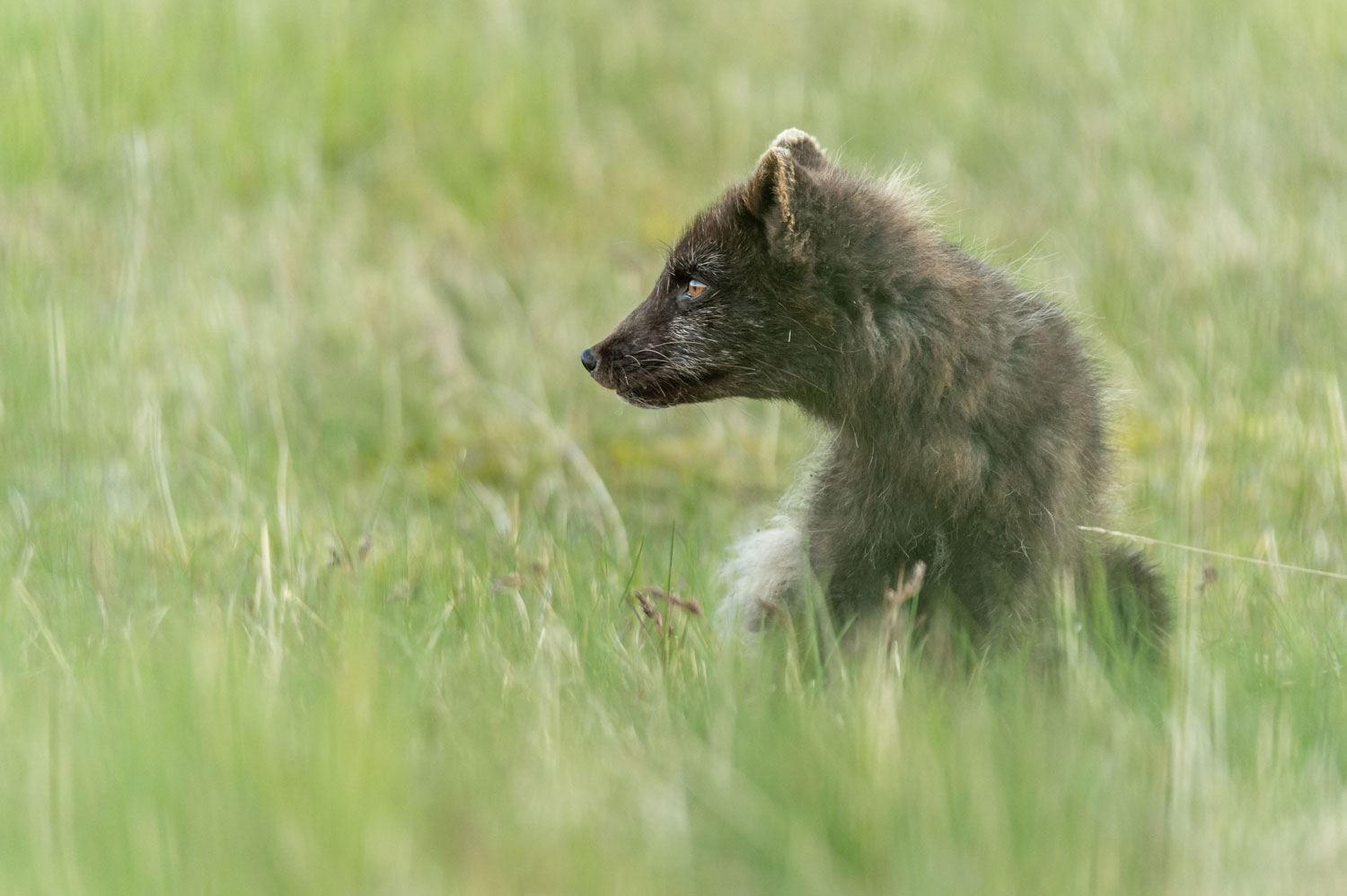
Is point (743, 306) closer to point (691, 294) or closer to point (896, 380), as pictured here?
point (691, 294)

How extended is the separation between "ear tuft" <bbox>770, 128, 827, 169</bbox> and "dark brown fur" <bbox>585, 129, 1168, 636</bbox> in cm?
2

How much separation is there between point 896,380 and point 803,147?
40.0 inches

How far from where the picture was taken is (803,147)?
491 centimetres

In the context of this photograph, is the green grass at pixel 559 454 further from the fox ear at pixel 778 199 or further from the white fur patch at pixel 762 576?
the fox ear at pixel 778 199

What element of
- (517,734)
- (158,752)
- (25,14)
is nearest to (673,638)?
(517,734)

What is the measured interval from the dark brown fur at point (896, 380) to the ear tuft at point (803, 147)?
18 millimetres

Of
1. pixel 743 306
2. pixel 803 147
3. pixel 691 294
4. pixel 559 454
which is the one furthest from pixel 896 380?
pixel 559 454

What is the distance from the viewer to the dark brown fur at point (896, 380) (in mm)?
4277

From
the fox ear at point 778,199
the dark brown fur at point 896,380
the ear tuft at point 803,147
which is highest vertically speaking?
the ear tuft at point 803,147

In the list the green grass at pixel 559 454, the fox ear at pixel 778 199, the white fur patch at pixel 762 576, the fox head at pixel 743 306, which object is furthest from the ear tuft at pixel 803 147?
the white fur patch at pixel 762 576

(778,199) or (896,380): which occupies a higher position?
(778,199)

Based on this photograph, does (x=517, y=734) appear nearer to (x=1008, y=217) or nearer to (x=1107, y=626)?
(x=1107, y=626)

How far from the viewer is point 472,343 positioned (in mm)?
7980

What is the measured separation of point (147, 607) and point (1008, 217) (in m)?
6.07
